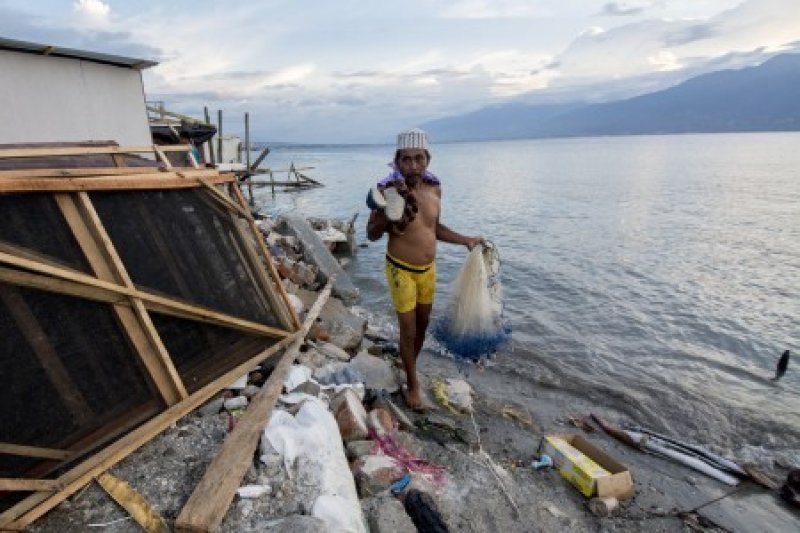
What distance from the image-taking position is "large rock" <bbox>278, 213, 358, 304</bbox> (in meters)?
10.6

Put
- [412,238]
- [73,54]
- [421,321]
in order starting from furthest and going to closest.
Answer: [73,54]
[421,321]
[412,238]

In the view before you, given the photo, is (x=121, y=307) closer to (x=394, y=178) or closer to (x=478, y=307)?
(x=394, y=178)

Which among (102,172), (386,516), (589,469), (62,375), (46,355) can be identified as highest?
(102,172)

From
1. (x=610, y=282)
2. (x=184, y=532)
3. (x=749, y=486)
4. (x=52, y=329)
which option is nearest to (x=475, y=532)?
(x=184, y=532)

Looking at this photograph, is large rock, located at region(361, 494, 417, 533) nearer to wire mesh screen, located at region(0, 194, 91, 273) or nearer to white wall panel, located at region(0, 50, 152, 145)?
wire mesh screen, located at region(0, 194, 91, 273)

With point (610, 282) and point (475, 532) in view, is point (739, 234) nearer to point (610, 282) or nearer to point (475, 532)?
point (610, 282)

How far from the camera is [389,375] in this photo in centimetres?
577

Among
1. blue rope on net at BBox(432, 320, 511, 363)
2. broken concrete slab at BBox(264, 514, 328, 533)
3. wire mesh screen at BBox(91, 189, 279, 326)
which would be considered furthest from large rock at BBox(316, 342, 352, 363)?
broken concrete slab at BBox(264, 514, 328, 533)

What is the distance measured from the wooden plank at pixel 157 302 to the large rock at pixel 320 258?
17.4 feet

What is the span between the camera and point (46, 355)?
3.09 m

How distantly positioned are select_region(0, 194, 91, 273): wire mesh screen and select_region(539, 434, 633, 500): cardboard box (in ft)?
14.2

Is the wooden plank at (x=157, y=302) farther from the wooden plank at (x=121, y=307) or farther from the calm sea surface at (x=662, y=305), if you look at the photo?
the calm sea surface at (x=662, y=305)

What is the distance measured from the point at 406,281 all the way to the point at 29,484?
3.18 m

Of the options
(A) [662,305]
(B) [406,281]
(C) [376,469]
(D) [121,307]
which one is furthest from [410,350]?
(A) [662,305]
